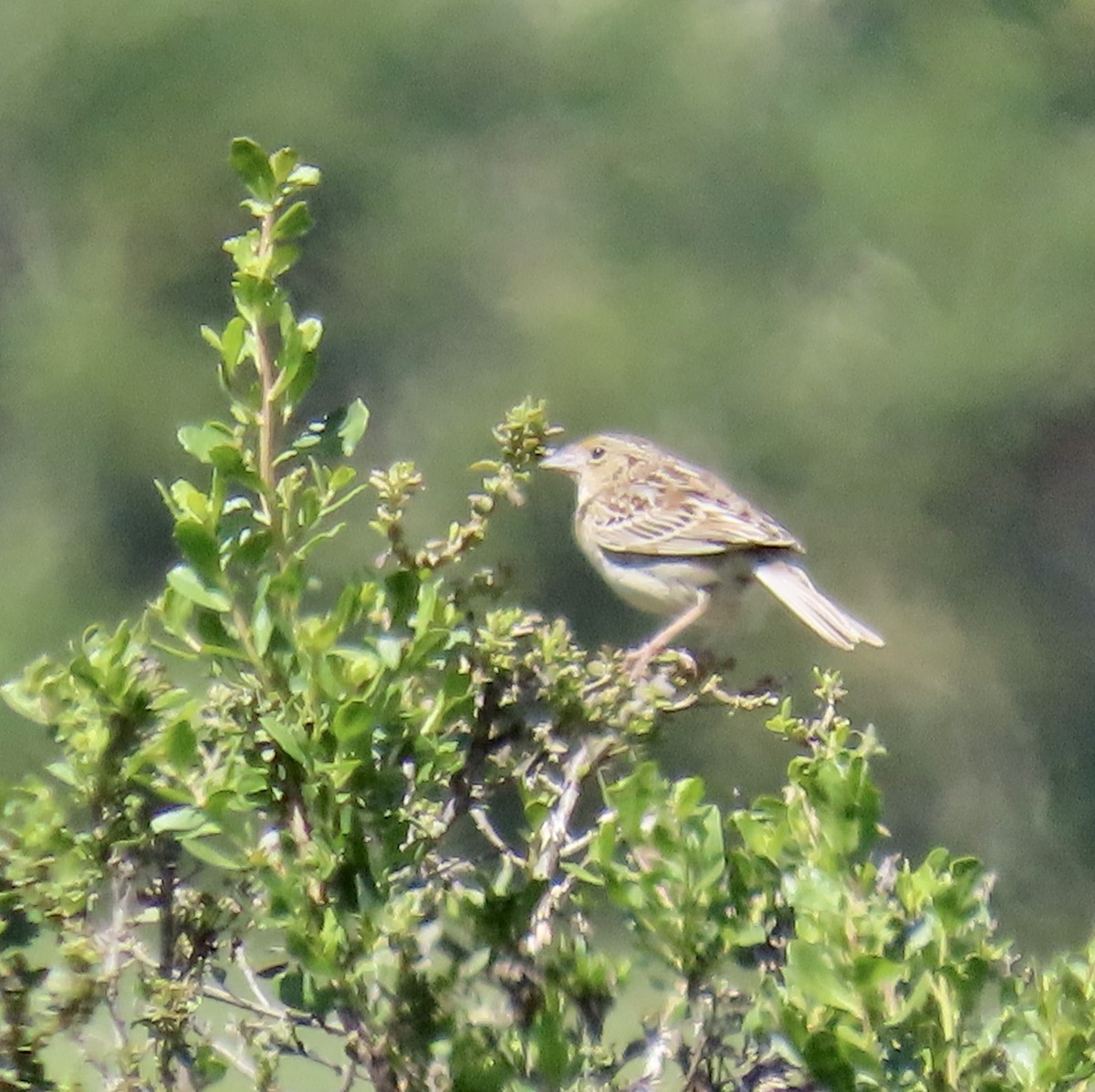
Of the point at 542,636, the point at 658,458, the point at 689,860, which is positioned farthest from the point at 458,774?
the point at 658,458

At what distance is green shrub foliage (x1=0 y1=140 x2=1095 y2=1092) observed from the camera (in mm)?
1207

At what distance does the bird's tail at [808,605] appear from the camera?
341cm

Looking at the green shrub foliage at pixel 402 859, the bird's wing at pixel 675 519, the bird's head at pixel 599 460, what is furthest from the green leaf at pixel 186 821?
the bird's head at pixel 599 460

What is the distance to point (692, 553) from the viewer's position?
3756 mm

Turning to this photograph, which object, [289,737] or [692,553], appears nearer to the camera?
[289,737]

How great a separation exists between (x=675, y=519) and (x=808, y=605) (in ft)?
1.53

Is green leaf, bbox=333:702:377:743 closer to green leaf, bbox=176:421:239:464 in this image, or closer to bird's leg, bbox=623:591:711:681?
green leaf, bbox=176:421:239:464

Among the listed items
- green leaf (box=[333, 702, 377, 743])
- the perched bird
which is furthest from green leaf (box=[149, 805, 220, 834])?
the perched bird

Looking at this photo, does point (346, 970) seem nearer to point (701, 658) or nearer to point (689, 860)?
point (689, 860)

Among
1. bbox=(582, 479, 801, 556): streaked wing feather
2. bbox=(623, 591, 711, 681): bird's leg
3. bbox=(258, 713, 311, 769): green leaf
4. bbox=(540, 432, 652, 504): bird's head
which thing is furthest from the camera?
bbox=(540, 432, 652, 504): bird's head

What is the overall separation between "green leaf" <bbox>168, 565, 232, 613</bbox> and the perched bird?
2.19 m

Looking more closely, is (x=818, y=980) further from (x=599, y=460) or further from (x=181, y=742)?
(x=599, y=460)

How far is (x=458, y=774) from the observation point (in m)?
1.45

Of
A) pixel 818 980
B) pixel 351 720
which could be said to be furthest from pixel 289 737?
pixel 818 980
